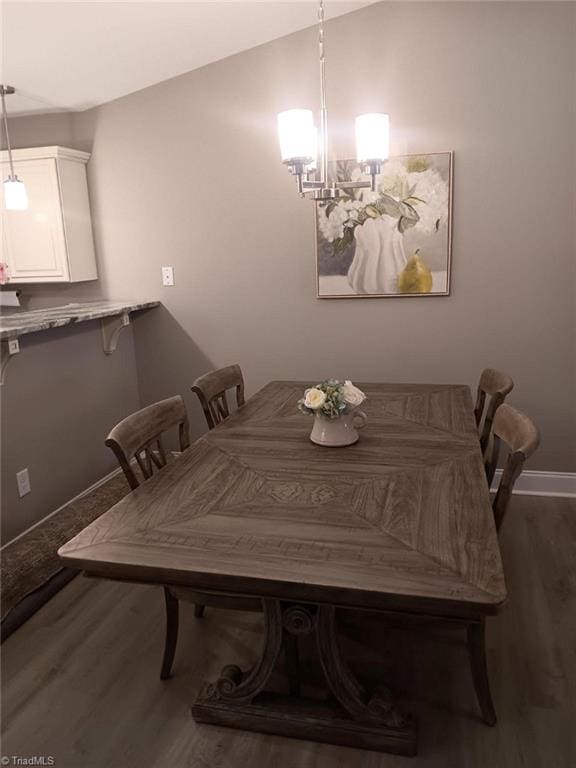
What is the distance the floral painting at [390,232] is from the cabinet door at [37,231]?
1534 millimetres

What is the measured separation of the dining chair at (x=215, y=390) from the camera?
95.7 inches

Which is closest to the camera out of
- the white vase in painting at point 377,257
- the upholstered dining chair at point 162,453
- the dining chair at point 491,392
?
the upholstered dining chair at point 162,453

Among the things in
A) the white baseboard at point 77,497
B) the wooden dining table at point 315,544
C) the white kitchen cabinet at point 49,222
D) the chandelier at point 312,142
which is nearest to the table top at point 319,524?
the wooden dining table at point 315,544

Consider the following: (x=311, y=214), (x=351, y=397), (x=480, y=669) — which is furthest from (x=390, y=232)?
(x=480, y=669)

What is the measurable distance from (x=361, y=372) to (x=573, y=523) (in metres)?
1.37

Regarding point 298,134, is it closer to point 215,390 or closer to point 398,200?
point 215,390

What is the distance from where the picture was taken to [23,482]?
106 inches

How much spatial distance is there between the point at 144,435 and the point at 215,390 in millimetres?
685

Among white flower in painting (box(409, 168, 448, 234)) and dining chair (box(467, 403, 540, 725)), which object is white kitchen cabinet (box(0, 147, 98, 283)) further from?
dining chair (box(467, 403, 540, 725))

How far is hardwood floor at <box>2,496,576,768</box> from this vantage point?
1.59m

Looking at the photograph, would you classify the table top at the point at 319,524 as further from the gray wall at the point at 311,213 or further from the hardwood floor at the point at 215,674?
the gray wall at the point at 311,213

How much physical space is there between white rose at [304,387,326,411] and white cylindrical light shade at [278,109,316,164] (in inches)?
30.7

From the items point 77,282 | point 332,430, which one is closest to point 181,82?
point 77,282

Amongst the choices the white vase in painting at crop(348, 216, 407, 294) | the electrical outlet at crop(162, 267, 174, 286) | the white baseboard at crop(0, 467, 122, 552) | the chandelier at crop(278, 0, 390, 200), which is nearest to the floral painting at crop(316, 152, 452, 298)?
the white vase in painting at crop(348, 216, 407, 294)
